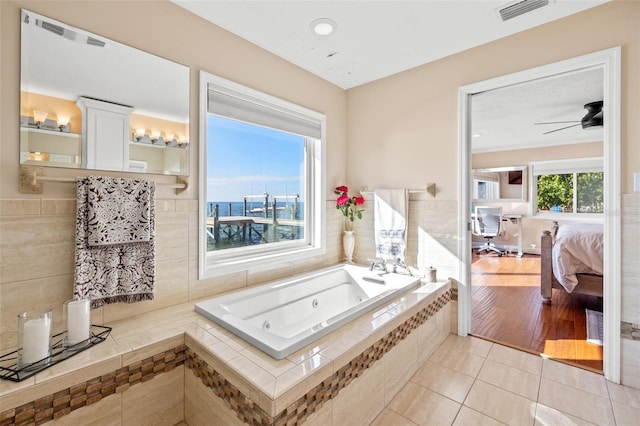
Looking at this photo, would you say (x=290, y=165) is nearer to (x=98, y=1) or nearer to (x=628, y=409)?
(x=98, y=1)

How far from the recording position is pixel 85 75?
1596 millimetres

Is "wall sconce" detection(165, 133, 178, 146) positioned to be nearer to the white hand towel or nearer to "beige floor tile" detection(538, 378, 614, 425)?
the white hand towel

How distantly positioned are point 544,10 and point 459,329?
7.93ft

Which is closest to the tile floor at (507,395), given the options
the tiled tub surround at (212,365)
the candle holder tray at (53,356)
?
the tiled tub surround at (212,365)

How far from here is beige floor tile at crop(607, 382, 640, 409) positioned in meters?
1.70

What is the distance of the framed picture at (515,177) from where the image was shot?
22.1 ft

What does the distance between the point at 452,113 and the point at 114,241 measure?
8.69 ft

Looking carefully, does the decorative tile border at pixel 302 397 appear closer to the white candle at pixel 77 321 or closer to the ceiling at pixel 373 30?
the white candle at pixel 77 321

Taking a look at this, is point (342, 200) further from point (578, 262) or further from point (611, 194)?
point (578, 262)

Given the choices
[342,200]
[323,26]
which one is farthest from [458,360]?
[323,26]

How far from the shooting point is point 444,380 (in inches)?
75.9

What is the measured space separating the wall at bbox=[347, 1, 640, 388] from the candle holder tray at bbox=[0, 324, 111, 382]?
2467 millimetres

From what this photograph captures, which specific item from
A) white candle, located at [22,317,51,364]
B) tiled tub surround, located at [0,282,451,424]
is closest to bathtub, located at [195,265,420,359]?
tiled tub surround, located at [0,282,451,424]

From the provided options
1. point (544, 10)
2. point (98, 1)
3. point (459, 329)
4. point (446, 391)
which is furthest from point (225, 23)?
point (459, 329)
